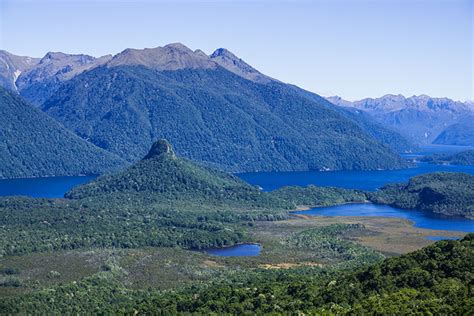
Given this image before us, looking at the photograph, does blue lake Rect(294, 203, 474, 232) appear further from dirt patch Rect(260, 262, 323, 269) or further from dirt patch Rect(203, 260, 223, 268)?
dirt patch Rect(203, 260, 223, 268)

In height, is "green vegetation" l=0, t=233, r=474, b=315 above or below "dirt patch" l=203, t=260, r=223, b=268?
above

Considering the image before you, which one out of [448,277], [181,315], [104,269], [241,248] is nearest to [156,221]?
[241,248]

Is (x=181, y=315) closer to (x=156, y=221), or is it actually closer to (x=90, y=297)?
(x=90, y=297)

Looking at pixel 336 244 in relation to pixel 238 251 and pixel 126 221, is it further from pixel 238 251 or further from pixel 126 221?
pixel 126 221

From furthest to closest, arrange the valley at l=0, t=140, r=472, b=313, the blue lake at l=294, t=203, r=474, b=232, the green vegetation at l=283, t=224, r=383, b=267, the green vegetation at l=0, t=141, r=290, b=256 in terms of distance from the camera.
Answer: the blue lake at l=294, t=203, r=474, b=232
the green vegetation at l=0, t=141, r=290, b=256
the green vegetation at l=283, t=224, r=383, b=267
the valley at l=0, t=140, r=472, b=313

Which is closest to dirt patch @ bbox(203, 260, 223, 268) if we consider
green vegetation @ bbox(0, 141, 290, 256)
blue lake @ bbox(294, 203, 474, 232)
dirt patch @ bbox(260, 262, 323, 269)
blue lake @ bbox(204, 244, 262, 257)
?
dirt patch @ bbox(260, 262, 323, 269)
